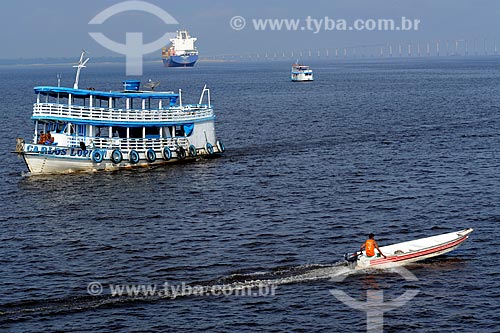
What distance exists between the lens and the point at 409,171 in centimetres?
6041

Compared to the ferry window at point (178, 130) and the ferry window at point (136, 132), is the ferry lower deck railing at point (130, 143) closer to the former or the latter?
the ferry window at point (178, 130)

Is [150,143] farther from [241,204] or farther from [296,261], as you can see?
[296,261]

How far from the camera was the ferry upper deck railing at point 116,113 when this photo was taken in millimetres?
60062

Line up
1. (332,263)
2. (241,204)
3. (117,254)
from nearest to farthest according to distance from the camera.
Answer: (332,263), (117,254), (241,204)

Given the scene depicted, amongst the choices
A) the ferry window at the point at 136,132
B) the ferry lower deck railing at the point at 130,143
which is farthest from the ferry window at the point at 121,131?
the ferry lower deck railing at the point at 130,143

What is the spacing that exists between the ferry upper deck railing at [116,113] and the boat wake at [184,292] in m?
28.7

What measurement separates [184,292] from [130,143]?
3047 centimetres

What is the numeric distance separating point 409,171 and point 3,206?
3090 cm

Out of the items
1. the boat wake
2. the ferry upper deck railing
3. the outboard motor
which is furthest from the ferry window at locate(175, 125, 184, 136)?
the outboard motor

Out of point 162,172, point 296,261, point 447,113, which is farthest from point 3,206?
point 447,113

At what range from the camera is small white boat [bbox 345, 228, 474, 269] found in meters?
36.6

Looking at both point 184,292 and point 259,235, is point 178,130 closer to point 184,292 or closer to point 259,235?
point 259,235

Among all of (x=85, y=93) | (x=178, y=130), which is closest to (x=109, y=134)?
(x=85, y=93)

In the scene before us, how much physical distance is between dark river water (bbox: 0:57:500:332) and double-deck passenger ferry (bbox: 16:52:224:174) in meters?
1.42
